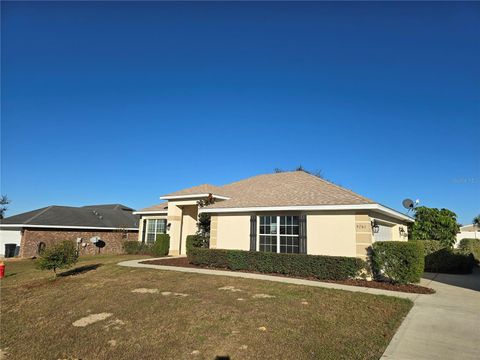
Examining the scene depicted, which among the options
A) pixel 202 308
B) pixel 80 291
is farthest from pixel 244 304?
pixel 80 291

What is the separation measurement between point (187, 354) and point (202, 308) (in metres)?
2.55

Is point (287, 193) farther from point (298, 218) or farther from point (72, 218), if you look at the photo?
point (72, 218)

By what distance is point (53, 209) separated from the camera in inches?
1142

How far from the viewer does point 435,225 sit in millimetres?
22609

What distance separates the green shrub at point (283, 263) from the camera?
40.5ft

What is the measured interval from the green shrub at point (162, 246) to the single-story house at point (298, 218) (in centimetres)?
407

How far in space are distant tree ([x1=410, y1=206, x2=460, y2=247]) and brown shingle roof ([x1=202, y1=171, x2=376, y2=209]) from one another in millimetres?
10152

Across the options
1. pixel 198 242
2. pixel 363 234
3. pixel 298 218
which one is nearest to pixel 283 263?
pixel 298 218

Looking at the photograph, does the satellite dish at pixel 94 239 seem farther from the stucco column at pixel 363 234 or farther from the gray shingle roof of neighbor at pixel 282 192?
the stucco column at pixel 363 234

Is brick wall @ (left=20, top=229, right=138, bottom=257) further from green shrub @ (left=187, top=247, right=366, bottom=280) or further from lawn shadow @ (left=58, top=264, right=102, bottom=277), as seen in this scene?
green shrub @ (left=187, top=247, right=366, bottom=280)

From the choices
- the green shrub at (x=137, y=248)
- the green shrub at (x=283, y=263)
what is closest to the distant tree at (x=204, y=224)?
the green shrub at (x=283, y=263)

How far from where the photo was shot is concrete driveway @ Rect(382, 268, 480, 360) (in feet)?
17.6

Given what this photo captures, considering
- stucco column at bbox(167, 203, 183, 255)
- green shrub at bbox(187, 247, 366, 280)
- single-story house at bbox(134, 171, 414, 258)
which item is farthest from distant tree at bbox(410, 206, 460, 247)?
stucco column at bbox(167, 203, 183, 255)

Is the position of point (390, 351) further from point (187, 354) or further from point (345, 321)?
point (187, 354)
